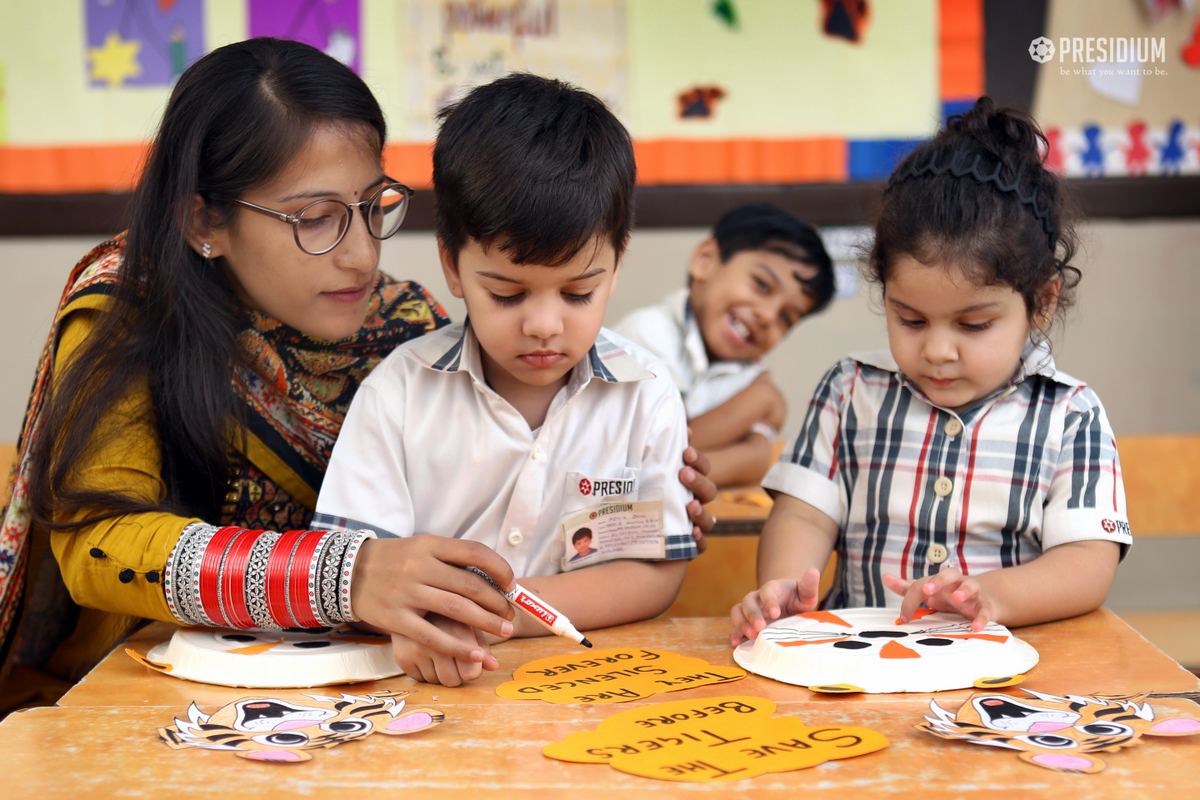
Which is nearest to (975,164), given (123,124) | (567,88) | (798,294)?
(567,88)

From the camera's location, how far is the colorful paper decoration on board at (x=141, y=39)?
9.16 feet

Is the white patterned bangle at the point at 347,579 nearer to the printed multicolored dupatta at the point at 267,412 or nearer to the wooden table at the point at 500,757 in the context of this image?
the wooden table at the point at 500,757

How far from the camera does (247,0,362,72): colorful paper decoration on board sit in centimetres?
281

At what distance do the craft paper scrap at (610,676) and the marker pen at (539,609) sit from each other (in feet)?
0.12

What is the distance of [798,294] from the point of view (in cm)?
242

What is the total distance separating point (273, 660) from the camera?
0.93 metres

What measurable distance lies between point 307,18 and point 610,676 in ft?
8.06

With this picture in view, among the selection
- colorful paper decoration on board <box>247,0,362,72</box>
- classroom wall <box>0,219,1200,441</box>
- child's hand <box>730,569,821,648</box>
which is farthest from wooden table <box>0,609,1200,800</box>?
colorful paper decoration on board <box>247,0,362,72</box>

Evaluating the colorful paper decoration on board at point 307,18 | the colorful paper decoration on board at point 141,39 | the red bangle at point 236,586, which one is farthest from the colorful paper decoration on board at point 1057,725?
the colorful paper decoration on board at point 141,39

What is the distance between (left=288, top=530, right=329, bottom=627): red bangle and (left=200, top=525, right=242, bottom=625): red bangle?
0.25 feet

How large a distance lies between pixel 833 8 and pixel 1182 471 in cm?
161

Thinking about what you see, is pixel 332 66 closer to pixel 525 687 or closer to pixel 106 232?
pixel 525 687

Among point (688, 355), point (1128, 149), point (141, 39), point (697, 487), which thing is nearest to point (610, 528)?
point (697, 487)

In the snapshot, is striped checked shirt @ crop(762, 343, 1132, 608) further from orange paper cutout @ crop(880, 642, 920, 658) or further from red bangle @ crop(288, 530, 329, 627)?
red bangle @ crop(288, 530, 329, 627)
